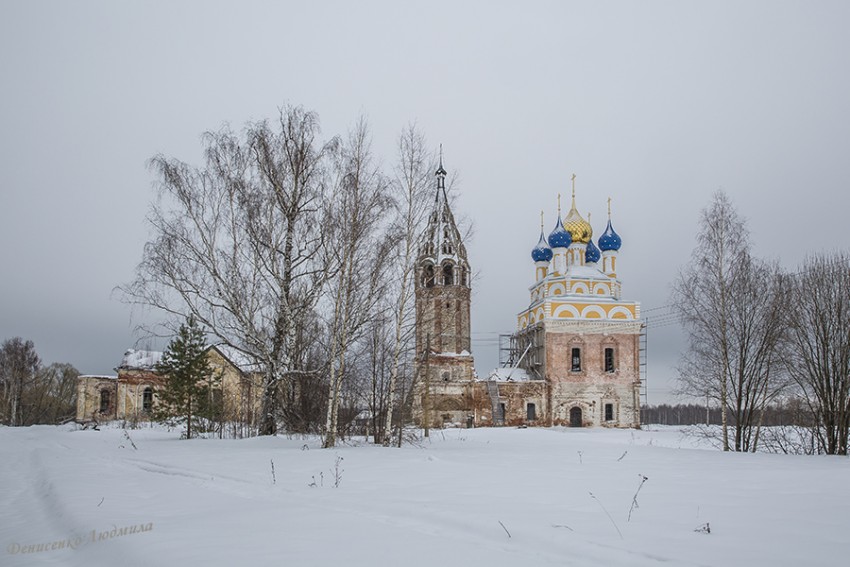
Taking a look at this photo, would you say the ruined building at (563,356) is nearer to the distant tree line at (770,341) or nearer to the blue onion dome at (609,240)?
the blue onion dome at (609,240)

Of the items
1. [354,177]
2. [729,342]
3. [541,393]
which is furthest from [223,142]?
[541,393]

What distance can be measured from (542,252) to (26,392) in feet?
138

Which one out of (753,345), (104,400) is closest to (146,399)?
(104,400)

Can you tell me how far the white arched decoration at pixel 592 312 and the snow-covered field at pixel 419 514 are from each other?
31.5 meters

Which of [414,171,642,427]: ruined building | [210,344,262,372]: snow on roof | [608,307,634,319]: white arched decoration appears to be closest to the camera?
[210,344,262,372]: snow on roof

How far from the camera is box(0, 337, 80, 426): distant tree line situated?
4436cm

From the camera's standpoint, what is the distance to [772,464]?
11633 millimetres

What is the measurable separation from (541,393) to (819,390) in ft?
85.8

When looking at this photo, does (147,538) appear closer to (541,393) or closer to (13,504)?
(13,504)

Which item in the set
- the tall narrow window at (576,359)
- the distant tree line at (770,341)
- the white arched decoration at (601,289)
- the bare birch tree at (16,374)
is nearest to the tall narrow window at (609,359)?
the tall narrow window at (576,359)

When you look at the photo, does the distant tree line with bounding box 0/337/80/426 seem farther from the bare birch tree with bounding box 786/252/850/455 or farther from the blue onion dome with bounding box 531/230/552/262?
the bare birch tree with bounding box 786/252/850/455

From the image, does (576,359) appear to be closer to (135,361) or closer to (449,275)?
(449,275)

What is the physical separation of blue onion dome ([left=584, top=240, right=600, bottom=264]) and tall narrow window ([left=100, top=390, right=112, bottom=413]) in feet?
116

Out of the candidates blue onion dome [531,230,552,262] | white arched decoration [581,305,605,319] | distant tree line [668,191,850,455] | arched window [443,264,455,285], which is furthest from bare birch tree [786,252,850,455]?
blue onion dome [531,230,552,262]
